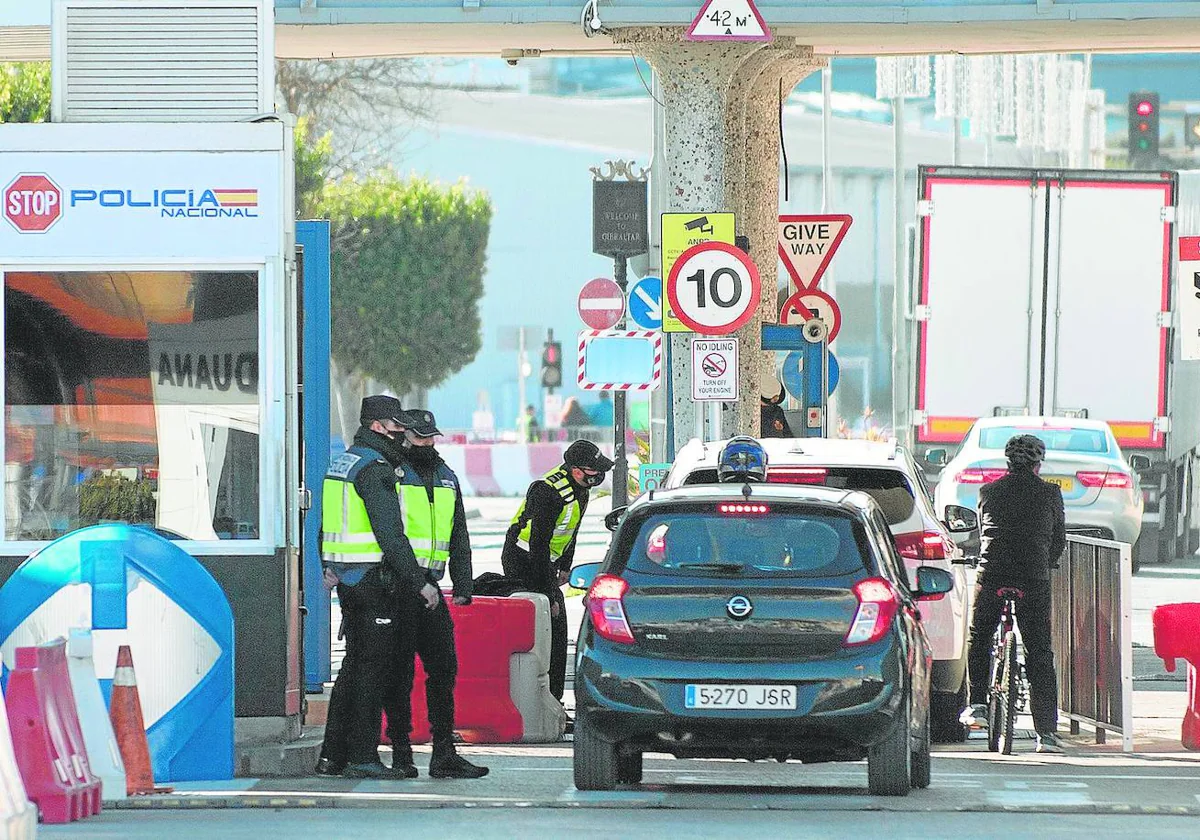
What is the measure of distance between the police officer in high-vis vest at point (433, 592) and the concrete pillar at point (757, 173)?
844 centimetres

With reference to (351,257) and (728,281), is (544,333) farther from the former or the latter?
(728,281)

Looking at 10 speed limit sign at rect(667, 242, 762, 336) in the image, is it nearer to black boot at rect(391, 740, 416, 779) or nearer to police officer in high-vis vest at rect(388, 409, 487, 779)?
police officer in high-vis vest at rect(388, 409, 487, 779)

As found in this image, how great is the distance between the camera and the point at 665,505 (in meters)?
10.8

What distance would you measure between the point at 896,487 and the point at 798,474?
56 cm

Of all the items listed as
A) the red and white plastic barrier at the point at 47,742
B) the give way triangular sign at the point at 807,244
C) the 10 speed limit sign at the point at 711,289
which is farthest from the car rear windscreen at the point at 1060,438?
the red and white plastic barrier at the point at 47,742

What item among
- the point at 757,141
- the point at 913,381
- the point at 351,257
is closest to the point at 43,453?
the point at 757,141

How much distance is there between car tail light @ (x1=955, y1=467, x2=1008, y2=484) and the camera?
25719 mm

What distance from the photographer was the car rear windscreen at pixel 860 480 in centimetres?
1327

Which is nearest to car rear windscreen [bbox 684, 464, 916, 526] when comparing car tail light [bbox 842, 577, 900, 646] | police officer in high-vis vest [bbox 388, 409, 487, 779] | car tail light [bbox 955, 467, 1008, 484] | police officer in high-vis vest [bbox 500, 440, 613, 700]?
police officer in high-vis vest [bbox 500, 440, 613, 700]

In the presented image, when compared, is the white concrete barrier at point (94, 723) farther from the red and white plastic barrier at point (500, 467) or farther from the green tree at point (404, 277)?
the green tree at point (404, 277)

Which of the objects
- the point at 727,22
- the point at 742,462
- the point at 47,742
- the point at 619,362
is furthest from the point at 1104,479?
the point at 47,742

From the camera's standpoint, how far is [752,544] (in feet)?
35.4

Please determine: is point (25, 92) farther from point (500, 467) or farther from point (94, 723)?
point (94, 723)

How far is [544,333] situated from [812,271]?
55.1 metres
